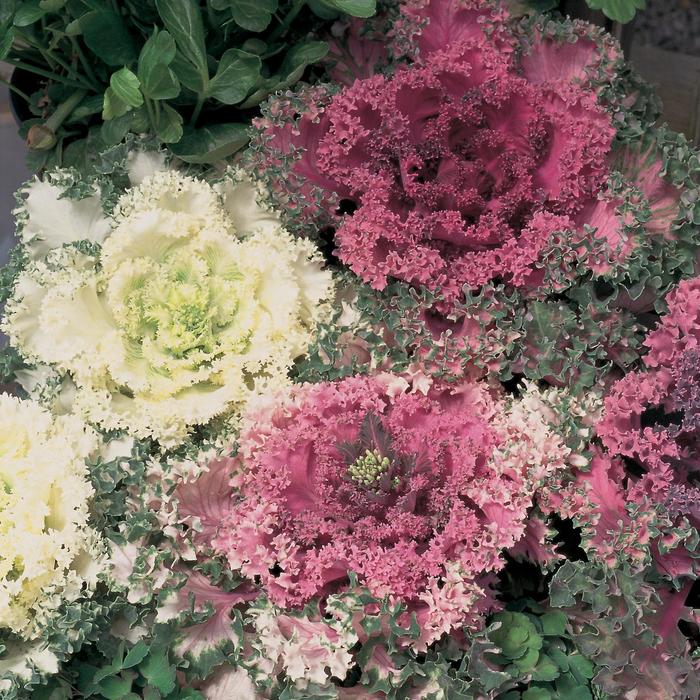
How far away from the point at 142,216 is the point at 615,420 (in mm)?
759

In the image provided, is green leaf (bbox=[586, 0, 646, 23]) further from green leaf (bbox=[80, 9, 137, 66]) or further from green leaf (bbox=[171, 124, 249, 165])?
green leaf (bbox=[80, 9, 137, 66])

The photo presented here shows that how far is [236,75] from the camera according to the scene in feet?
4.97

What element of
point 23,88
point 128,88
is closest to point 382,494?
point 128,88

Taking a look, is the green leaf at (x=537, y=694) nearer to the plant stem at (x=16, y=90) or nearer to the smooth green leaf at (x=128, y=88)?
the smooth green leaf at (x=128, y=88)

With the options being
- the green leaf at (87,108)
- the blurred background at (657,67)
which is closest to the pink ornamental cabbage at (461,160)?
the blurred background at (657,67)

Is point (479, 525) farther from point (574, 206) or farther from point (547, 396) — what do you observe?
point (574, 206)

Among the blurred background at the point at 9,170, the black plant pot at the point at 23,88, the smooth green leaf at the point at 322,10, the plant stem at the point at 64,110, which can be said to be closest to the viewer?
the smooth green leaf at the point at 322,10

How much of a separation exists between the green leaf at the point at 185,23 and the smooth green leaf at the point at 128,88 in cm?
12

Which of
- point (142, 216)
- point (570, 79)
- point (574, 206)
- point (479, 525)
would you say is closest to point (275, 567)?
point (479, 525)

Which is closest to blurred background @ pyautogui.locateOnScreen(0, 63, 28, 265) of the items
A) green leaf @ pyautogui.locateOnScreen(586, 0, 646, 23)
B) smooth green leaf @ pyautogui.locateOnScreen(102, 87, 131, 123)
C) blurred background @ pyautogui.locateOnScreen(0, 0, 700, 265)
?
blurred background @ pyautogui.locateOnScreen(0, 0, 700, 265)

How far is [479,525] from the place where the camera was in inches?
47.5

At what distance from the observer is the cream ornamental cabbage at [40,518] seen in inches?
47.2

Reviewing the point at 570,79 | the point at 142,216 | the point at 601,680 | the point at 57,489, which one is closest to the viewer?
the point at 601,680

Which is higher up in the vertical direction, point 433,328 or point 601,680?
point 433,328
